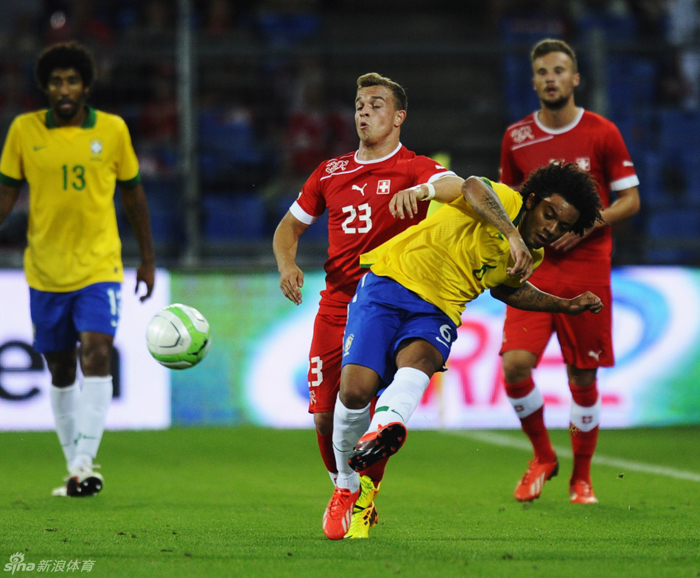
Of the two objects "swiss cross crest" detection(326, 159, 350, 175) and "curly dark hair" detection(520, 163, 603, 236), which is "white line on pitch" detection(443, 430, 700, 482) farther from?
"swiss cross crest" detection(326, 159, 350, 175)

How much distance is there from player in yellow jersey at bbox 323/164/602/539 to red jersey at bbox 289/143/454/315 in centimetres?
17

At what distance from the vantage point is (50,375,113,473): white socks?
20.1ft

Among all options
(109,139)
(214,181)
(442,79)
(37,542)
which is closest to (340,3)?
(442,79)

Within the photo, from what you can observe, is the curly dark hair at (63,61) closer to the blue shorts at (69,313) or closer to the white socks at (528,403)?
the blue shorts at (69,313)

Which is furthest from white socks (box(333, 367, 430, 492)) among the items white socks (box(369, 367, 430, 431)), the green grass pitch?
the green grass pitch

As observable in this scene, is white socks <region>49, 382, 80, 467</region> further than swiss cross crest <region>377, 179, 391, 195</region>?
Yes

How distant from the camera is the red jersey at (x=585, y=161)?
6094 mm

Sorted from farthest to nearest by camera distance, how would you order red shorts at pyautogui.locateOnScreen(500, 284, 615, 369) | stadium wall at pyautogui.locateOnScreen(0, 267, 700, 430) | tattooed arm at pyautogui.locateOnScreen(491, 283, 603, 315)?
stadium wall at pyautogui.locateOnScreen(0, 267, 700, 430), red shorts at pyautogui.locateOnScreen(500, 284, 615, 369), tattooed arm at pyautogui.locateOnScreen(491, 283, 603, 315)

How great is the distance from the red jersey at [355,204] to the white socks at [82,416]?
172cm

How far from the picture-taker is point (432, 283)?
468 cm

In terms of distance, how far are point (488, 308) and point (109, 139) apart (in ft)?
14.8

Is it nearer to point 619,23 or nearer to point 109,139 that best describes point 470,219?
point 109,139

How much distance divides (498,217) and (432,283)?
0.41m

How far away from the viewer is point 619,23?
14.5 meters
